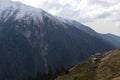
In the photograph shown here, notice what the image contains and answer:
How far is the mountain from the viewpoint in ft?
525

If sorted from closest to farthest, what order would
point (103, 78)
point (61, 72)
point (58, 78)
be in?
1. point (103, 78)
2. point (58, 78)
3. point (61, 72)

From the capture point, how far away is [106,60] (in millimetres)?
189125

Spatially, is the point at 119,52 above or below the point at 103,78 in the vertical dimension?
above

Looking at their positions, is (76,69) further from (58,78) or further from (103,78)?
(103,78)

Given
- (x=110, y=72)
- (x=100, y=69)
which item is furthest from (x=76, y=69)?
(x=110, y=72)

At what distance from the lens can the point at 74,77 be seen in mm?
172250

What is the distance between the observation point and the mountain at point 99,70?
160 metres

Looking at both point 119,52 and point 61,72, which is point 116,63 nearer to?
point 119,52

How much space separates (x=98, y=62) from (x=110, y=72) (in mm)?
30011

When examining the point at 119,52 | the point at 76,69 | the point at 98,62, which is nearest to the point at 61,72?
the point at 76,69

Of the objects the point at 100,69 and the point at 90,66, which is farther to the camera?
the point at 90,66

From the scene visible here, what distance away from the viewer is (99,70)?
17288cm

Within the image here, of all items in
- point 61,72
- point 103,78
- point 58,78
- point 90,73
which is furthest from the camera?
point 61,72

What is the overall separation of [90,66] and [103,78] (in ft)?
109
